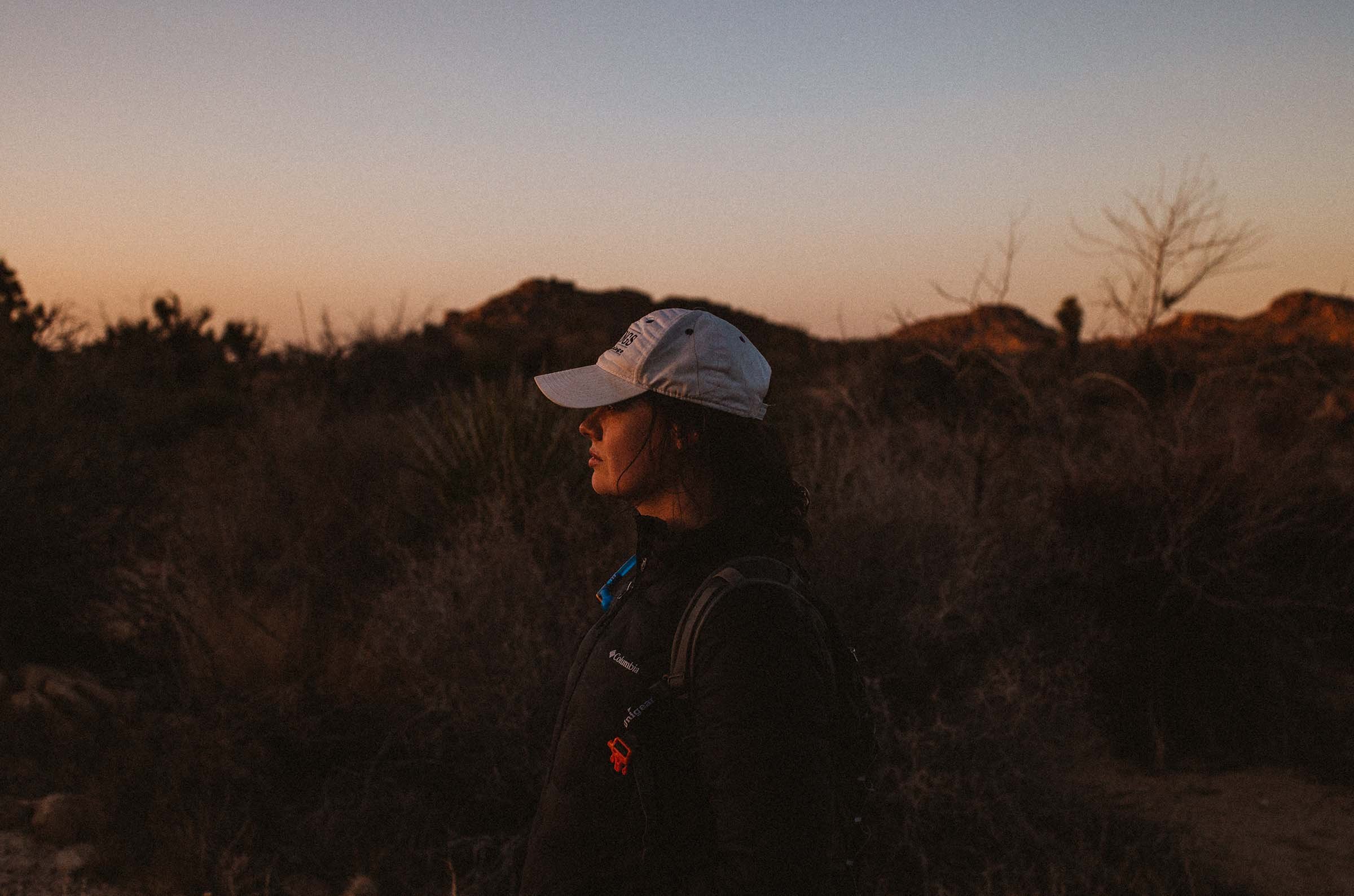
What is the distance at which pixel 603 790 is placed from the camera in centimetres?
155

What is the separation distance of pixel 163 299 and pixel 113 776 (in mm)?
16207

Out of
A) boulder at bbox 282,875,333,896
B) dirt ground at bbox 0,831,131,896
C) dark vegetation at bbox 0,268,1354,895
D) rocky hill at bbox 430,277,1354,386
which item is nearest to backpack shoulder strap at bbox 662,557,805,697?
dark vegetation at bbox 0,268,1354,895

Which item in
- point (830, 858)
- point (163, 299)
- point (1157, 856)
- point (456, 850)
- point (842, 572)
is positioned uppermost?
point (163, 299)

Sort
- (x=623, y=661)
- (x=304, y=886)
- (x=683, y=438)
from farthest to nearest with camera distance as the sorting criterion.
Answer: (x=304, y=886), (x=683, y=438), (x=623, y=661)

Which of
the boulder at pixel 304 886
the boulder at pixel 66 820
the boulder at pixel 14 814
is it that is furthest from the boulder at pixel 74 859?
the boulder at pixel 304 886

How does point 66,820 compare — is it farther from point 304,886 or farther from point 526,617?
point 526,617

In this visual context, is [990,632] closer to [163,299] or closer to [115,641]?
[115,641]

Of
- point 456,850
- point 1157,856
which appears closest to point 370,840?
point 456,850

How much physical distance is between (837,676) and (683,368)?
1.94ft

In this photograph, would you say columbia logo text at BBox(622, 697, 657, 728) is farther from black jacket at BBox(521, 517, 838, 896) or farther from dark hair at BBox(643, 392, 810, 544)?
dark hair at BBox(643, 392, 810, 544)

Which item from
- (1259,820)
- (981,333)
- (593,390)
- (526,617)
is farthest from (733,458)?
(981,333)

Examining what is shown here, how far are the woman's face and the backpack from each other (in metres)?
0.28

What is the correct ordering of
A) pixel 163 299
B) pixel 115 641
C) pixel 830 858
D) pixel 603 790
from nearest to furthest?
pixel 830 858, pixel 603 790, pixel 115 641, pixel 163 299

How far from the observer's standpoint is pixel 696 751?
4.80 ft
